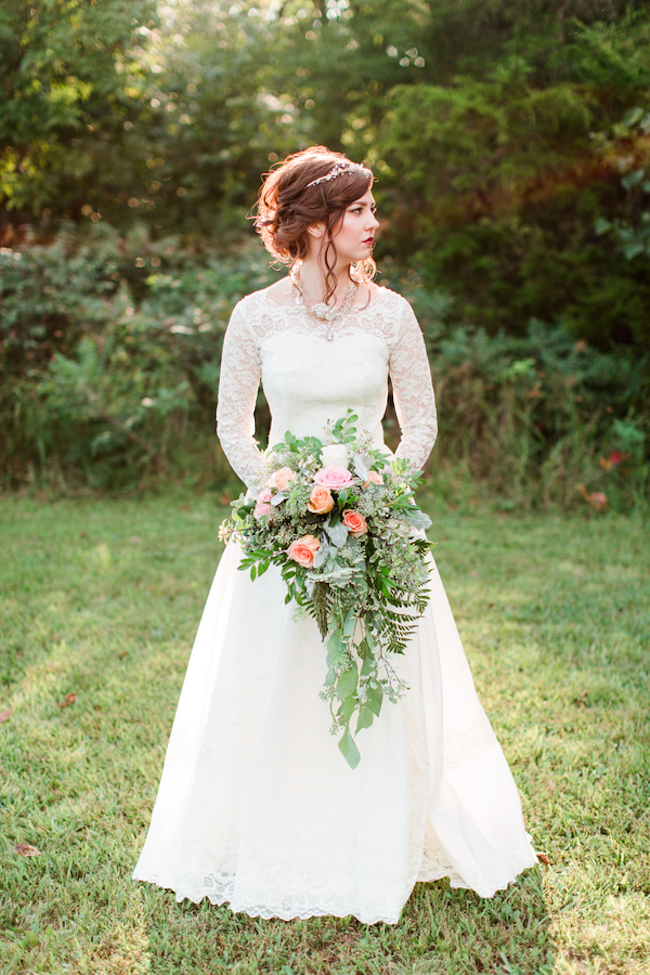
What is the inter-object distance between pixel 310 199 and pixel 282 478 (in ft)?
3.28

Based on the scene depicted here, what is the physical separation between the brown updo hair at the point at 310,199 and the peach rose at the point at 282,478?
73cm

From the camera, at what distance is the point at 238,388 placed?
7.95 ft

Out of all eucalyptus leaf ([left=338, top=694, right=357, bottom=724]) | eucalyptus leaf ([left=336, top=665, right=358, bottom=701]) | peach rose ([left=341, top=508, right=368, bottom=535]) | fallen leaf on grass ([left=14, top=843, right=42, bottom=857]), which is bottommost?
fallen leaf on grass ([left=14, top=843, right=42, bottom=857])

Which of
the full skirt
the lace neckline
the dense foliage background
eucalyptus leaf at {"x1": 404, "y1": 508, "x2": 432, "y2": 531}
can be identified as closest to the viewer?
eucalyptus leaf at {"x1": 404, "y1": 508, "x2": 432, "y2": 531}

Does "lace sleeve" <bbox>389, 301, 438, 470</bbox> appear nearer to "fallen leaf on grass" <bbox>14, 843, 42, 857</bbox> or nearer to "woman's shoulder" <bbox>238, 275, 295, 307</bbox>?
"woman's shoulder" <bbox>238, 275, 295, 307</bbox>

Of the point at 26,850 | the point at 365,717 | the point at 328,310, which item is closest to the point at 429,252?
the point at 328,310

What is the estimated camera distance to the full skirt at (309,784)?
2.25 m

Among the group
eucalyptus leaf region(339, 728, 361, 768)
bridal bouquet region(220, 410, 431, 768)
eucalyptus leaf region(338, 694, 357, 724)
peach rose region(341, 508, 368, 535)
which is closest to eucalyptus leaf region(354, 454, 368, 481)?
bridal bouquet region(220, 410, 431, 768)

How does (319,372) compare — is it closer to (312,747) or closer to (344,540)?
(344,540)

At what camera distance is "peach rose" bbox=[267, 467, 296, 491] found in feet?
6.23

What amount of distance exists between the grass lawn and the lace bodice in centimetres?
145

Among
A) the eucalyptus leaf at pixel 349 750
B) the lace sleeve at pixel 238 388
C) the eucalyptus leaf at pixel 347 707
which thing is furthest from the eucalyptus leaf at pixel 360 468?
the eucalyptus leaf at pixel 349 750

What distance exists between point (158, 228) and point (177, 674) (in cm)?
807

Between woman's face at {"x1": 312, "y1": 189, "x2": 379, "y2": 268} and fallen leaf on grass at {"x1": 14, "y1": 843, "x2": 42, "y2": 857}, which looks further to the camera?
fallen leaf on grass at {"x1": 14, "y1": 843, "x2": 42, "y2": 857}
